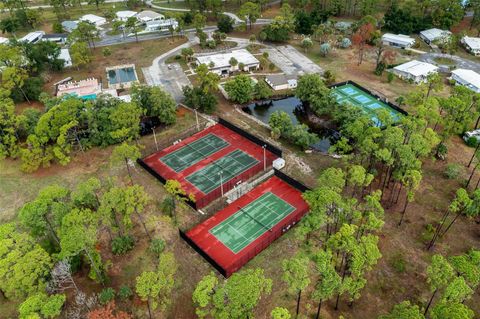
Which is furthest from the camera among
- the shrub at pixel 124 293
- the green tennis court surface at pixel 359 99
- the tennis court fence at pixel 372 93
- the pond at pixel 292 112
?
the green tennis court surface at pixel 359 99

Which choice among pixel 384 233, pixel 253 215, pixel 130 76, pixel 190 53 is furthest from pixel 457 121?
pixel 130 76

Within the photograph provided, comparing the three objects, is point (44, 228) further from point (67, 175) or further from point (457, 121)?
point (457, 121)

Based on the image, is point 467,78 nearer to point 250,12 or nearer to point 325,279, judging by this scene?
point 250,12

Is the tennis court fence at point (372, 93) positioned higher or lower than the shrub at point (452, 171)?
higher

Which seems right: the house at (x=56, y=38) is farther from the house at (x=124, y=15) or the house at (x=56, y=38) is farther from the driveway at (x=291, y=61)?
the driveway at (x=291, y=61)

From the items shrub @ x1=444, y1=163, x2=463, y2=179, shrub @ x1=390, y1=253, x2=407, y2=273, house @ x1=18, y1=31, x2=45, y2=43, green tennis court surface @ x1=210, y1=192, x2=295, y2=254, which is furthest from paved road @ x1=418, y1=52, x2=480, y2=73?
house @ x1=18, y1=31, x2=45, y2=43

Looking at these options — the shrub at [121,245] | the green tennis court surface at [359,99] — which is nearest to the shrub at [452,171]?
the green tennis court surface at [359,99]
